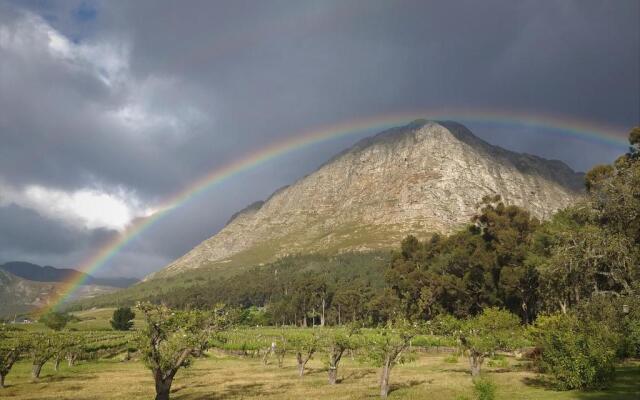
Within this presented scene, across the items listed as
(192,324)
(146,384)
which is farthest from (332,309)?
(192,324)

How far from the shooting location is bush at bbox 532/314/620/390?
97.3ft

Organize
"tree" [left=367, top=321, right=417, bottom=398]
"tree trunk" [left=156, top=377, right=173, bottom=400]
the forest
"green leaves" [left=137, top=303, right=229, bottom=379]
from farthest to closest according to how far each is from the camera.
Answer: "tree" [left=367, top=321, right=417, bottom=398], the forest, "green leaves" [left=137, top=303, right=229, bottom=379], "tree trunk" [left=156, top=377, right=173, bottom=400]

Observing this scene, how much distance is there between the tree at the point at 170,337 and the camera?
27.0 metres

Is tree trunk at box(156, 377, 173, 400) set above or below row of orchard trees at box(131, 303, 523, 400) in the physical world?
below

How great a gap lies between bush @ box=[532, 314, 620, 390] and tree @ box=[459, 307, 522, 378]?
8170 mm

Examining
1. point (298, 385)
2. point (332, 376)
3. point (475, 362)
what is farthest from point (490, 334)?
point (298, 385)

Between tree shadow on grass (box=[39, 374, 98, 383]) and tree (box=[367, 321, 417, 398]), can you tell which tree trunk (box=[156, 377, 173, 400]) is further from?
tree shadow on grass (box=[39, 374, 98, 383])

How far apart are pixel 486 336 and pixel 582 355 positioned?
1322cm

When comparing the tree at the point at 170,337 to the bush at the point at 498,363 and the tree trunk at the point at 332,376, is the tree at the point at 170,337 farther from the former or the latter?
the bush at the point at 498,363

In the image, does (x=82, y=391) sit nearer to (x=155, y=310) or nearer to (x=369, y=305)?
(x=155, y=310)

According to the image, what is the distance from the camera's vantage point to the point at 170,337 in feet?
93.4

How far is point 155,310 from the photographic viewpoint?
28266mm

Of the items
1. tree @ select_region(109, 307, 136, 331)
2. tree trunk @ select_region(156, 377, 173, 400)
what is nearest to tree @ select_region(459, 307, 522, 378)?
tree trunk @ select_region(156, 377, 173, 400)

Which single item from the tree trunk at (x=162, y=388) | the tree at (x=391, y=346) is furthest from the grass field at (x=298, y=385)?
the tree trunk at (x=162, y=388)
